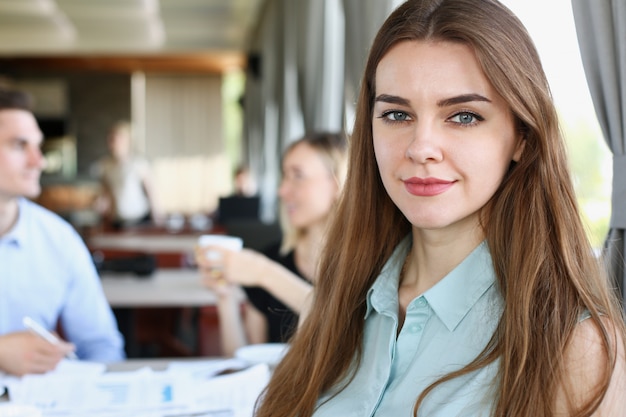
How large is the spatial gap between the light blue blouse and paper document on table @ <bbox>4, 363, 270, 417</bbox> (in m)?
0.43

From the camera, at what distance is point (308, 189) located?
276 cm

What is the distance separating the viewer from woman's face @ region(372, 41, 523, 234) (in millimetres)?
1157

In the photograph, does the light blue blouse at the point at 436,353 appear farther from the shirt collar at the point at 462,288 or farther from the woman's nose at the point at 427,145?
the woman's nose at the point at 427,145

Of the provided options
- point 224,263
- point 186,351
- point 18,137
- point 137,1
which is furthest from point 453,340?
point 137,1

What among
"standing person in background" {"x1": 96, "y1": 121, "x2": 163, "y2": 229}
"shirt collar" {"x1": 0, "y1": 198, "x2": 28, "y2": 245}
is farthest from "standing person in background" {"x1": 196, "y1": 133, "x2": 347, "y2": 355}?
"standing person in background" {"x1": 96, "y1": 121, "x2": 163, "y2": 229}

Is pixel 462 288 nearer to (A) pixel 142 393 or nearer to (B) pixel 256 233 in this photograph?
(A) pixel 142 393

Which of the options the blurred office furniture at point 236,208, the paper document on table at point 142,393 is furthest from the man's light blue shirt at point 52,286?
the blurred office furniture at point 236,208

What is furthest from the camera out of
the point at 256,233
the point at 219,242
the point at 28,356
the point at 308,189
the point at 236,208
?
the point at 236,208

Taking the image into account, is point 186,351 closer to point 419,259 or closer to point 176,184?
point 419,259

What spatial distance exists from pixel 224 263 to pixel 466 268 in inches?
48.7

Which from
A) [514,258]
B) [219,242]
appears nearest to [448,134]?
[514,258]

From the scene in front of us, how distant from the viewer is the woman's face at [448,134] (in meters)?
1.16

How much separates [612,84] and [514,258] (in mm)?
588

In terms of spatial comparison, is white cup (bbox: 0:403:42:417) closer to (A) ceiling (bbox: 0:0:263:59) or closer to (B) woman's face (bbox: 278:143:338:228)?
(B) woman's face (bbox: 278:143:338:228)
